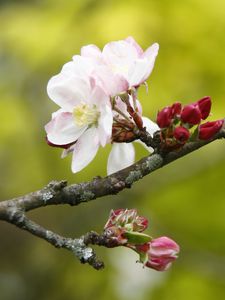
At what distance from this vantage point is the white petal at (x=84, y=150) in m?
1.66

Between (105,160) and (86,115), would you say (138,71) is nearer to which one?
(86,115)

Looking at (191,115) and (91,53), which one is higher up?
(91,53)

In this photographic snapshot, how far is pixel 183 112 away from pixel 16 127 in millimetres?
2778

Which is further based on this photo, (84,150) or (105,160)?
(105,160)

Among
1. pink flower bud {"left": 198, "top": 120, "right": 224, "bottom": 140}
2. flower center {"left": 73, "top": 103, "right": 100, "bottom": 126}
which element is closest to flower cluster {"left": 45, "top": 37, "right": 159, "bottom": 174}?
flower center {"left": 73, "top": 103, "right": 100, "bottom": 126}

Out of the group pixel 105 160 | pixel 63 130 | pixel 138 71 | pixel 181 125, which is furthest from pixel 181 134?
pixel 105 160

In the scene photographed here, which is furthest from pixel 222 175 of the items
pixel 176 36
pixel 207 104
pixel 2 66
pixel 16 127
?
pixel 207 104

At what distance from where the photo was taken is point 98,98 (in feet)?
5.43

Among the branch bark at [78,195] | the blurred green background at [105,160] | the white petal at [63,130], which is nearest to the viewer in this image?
the branch bark at [78,195]

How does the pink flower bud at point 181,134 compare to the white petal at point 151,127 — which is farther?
the white petal at point 151,127

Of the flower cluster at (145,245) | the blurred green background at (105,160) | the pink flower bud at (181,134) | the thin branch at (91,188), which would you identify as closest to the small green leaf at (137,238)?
the flower cluster at (145,245)

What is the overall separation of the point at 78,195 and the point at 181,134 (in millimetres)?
252

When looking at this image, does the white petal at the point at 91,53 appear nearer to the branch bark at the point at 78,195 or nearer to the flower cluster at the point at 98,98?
the flower cluster at the point at 98,98

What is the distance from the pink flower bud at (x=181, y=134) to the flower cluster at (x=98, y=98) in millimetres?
99
